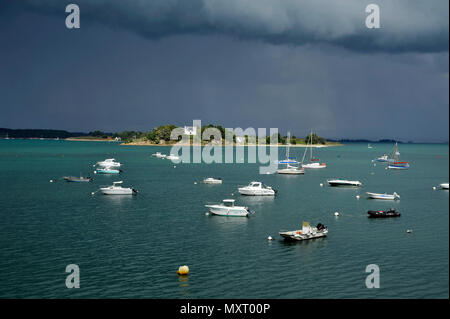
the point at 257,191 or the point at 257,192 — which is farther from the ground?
the point at 257,191

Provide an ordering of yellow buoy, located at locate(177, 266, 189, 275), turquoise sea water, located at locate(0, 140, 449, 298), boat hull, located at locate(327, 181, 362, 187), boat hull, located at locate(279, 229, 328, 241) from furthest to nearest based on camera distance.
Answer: boat hull, located at locate(327, 181, 362, 187) → boat hull, located at locate(279, 229, 328, 241) → yellow buoy, located at locate(177, 266, 189, 275) → turquoise sea water, located at locate(0, 140, 449, 298)

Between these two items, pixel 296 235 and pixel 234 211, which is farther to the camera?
pixel 234 211

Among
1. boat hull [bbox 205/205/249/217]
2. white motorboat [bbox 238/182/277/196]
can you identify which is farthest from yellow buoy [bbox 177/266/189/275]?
white motorboat [bbox 238/182/277/196]

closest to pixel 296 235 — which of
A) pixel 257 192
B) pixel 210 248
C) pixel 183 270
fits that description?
pixel 210 248

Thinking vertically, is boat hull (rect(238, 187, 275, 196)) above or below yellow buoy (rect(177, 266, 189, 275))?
above

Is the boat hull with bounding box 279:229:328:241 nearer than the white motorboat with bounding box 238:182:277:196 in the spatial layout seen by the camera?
Yes

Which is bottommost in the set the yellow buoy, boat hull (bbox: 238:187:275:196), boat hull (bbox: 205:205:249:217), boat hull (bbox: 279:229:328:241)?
the yellow buoy

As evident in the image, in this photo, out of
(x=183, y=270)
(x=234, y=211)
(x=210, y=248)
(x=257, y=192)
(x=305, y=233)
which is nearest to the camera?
(x=183, y=270)

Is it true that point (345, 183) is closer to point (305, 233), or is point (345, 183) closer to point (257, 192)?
point (257, 192)

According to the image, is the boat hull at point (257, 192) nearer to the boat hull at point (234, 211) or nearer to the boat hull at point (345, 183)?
the boat hull at point (234, 211)

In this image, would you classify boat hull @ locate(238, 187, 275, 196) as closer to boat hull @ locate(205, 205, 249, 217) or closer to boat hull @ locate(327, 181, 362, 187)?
boat hull @ locate(205, 205, 249, 217)

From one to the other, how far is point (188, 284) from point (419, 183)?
109m

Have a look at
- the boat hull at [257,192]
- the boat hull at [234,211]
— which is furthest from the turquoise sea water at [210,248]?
the boat hull at [257,192]

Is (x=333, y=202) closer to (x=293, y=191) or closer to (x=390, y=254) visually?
(x=293, y=191)
